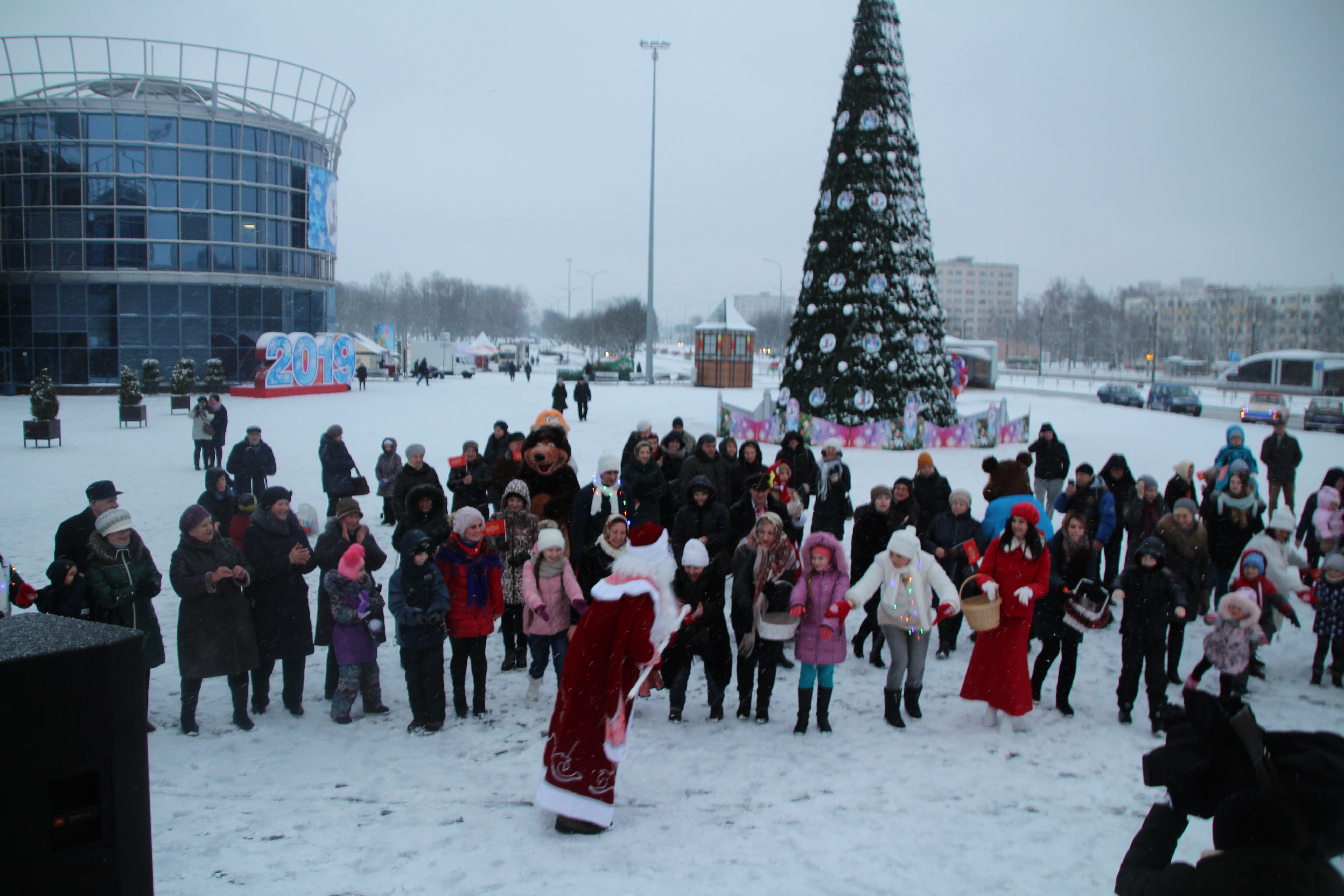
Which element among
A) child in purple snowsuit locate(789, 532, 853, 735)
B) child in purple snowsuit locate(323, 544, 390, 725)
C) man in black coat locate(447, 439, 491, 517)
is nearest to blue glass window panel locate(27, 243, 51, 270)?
man in black coat locate(447, 439, 491, 517)

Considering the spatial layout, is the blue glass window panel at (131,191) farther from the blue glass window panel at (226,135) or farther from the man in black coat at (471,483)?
the man in black coat at (471,483)

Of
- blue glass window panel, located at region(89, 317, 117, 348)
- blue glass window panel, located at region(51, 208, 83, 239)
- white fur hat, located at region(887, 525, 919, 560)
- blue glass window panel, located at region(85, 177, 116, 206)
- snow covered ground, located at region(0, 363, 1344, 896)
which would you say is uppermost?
blue glass window panel, located at region(85, 177, 116, 206)

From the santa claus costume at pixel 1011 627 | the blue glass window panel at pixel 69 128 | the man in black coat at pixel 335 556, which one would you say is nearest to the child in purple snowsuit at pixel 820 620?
the santa claus costume at pixel 1011 627

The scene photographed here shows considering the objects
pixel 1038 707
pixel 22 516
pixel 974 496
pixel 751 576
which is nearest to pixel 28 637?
pixel 751 576

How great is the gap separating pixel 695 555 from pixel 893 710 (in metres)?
1.68

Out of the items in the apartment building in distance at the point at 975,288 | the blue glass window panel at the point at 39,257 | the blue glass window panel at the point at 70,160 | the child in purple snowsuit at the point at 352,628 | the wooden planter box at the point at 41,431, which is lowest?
the child in purple snowsuit at the point at 352,628

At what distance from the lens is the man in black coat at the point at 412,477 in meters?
8.74

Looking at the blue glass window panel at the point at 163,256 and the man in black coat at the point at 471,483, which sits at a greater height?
the blue glass window panel at the point at 163,256

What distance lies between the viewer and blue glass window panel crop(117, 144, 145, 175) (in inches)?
1417

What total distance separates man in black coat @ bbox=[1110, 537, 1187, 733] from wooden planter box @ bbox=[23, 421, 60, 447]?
1980cm

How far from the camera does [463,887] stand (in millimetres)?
3775

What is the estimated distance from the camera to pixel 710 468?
8867 mm

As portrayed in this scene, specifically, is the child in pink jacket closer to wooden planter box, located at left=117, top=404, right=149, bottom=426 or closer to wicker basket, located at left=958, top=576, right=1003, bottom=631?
wicker basket, located at left=958, top=576, right=1003, bottom=631

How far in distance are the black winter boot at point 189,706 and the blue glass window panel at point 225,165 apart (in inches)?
1500
